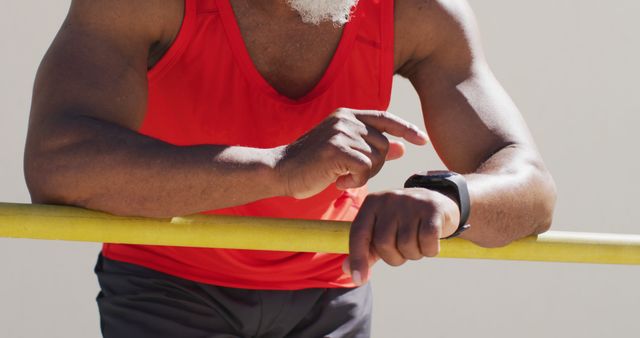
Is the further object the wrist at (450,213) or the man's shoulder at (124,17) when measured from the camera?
the man's shoulder at (124,17)

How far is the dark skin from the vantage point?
4.66 ft

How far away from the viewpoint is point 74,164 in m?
1.53

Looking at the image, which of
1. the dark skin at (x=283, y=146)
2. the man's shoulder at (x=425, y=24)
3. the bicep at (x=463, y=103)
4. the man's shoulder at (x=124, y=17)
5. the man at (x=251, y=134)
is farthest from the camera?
the man's shoulder at (x=425, y=24)

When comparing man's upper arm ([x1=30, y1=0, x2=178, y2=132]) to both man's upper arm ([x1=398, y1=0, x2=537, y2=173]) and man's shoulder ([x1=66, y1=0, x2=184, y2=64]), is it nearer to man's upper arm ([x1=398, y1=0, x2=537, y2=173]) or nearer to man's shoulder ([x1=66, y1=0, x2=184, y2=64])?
man's shoulder ([x1=66, y1=0, x2=184, y2=64])

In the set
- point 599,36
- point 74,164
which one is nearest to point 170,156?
point 74,164

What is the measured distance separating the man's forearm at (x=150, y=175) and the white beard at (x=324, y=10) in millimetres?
412

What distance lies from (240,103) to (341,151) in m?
0.46

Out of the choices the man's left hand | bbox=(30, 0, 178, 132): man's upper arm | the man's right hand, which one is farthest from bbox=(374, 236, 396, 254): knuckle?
bbox=(30, 0, 178, 132): man's upper arm

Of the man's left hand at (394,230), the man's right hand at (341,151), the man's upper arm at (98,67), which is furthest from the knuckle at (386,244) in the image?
the man's upper arm at (98,67)

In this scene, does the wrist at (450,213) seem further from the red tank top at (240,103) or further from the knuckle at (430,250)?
the red tank top at (240,103)

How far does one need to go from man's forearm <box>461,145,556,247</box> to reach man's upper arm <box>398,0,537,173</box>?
7cm

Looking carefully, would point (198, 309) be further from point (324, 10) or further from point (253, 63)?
point (324, 10)

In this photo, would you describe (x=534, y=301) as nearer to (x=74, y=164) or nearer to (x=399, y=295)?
(x=399, y=295)

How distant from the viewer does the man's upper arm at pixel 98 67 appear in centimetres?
160
